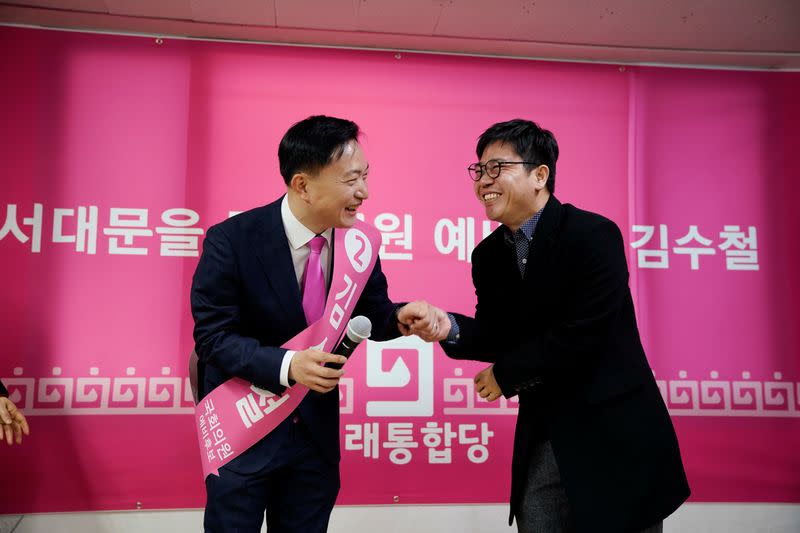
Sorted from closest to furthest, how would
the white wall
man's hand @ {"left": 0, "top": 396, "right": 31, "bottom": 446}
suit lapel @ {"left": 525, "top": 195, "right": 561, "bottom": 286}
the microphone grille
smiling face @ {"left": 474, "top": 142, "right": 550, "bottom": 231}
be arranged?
the microphone grille
suit lapel @ {"left": 525, "top": 195, "right": 561, "bottom": 286}
smiling face @ {"left": 474, "top": 142, "right": 550, "bottom": 231}
man's hand @ {"left": 0, "top": 396, "right": 31, "bottom": 446}
the white wall

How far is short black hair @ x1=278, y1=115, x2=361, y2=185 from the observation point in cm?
154

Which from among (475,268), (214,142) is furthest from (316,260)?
(214,142)

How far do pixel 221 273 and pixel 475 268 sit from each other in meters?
0.70

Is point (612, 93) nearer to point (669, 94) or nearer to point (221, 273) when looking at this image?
point (669, 94)

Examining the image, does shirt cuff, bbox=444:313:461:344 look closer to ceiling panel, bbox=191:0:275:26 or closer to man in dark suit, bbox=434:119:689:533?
man in dark suit, bbox=434:119:689:533

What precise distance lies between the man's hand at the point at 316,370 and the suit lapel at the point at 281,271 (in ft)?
0.48

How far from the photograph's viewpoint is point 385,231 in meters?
2.62

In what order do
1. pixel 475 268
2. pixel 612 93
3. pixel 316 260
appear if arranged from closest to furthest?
pixel 316 260 < pixel 475 268 < pixel 612 93

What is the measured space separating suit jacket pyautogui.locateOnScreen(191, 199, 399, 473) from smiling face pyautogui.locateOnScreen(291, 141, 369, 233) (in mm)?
81

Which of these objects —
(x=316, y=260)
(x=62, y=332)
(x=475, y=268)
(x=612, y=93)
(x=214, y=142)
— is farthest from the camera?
(x=612, y=93)

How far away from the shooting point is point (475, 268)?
1.75 meters

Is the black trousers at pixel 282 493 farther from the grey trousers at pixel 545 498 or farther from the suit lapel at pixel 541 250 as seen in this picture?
the suit lapel at pixel 541 250

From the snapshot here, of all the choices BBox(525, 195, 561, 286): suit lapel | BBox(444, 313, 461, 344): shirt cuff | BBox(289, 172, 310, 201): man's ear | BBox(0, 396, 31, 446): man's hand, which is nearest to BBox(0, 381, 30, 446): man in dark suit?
BBox(0, 396, 31, 446): man's hand

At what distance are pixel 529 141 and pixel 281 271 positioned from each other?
0.73 m
